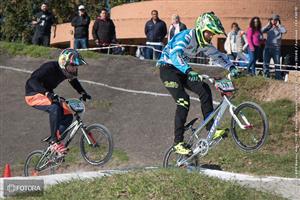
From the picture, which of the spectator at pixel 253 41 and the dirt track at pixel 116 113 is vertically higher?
the spectator at pixel 253 41

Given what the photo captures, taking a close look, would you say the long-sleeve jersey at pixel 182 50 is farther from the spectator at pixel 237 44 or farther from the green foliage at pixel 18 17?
the green foliage at pixel 18 17

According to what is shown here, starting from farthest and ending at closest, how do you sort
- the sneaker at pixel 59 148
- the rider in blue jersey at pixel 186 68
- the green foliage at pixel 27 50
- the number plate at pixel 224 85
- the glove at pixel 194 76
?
the green foliage at pixel 27 50 → the sneaker at pixel 59 148 → the number plate at pixel 224 85 → the rider in blue jersey at pixel 186 68 → the glove at pixel 194 76

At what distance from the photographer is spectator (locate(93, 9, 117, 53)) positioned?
21.5 metres

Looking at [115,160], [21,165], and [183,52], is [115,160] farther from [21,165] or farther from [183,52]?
[183,52]

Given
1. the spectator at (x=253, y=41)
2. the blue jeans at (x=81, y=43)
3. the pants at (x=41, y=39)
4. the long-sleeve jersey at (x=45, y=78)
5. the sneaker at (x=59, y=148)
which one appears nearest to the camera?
the long-sleeve jersey at (x=45, y=78)

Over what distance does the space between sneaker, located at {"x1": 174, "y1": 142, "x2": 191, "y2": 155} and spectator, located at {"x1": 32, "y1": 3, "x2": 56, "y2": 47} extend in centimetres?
1343

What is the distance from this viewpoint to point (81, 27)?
21.6m

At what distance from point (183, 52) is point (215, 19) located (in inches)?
26.0

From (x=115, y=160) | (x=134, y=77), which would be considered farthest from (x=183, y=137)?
(x=134, y=77)

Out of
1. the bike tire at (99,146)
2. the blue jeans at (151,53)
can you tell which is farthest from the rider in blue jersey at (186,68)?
the blue jeans at (151,53)

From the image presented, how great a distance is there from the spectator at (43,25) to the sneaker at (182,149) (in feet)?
44.1

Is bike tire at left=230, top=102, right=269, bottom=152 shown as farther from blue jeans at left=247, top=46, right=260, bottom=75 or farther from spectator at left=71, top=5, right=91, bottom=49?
spectator at left=71, top=5, right=91, bottom=49

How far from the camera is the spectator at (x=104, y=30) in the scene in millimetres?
21531

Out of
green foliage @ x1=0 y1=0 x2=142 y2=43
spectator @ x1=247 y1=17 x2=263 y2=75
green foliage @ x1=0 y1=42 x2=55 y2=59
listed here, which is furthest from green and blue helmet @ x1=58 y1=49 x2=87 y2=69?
green foliage @ x1=0 y1=0 x2=142 y2=43
